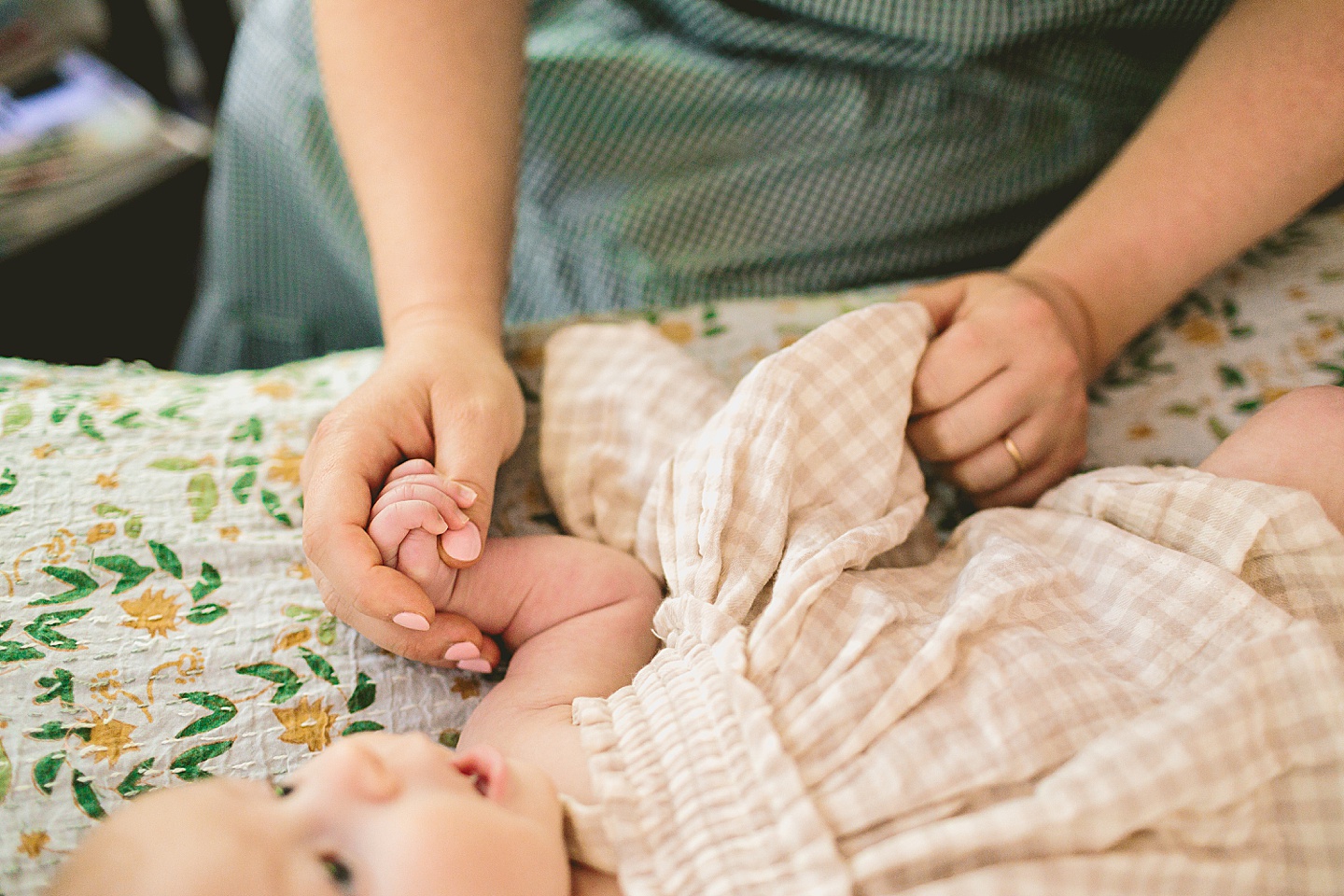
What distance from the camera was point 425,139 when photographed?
897 millimetres

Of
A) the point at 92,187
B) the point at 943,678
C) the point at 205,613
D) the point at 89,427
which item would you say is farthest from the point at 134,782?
the point at 92,187

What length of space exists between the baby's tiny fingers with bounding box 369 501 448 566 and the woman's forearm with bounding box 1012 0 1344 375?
70 centimetres

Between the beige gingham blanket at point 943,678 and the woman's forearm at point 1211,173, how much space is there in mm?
291

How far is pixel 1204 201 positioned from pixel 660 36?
0.70 m

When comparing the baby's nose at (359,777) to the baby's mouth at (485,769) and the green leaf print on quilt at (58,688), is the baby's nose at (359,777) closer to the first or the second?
the baby's mouth at (485,769)

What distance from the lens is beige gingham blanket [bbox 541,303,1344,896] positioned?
0.51m

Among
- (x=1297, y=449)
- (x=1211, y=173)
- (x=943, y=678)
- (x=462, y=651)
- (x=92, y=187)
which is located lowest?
(x=92, y=187)

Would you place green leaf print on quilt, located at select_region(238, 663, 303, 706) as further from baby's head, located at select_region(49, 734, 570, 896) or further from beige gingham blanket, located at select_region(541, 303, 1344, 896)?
beige gingham blanket, located at select_region(541, 303, 1344, 896)

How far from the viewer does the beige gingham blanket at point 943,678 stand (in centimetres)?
51

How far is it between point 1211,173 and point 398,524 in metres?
0.90

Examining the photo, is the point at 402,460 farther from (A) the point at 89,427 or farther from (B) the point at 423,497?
(A) the point at 89,427

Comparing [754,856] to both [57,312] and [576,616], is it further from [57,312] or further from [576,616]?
[57,312]

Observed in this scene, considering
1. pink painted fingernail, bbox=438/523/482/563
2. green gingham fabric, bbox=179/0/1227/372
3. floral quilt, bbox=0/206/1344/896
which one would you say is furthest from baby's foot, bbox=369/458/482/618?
green gingham fabric, bbox=179/0/1227/372

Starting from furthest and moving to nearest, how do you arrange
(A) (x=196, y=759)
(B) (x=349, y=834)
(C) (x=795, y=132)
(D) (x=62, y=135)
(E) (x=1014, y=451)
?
(D) (x=62, y=135)
(C) (x=795, y=132)
(E) (x=1014, y=451)
(A) (x=196, y=759)
(B) (x=349, y=834)
